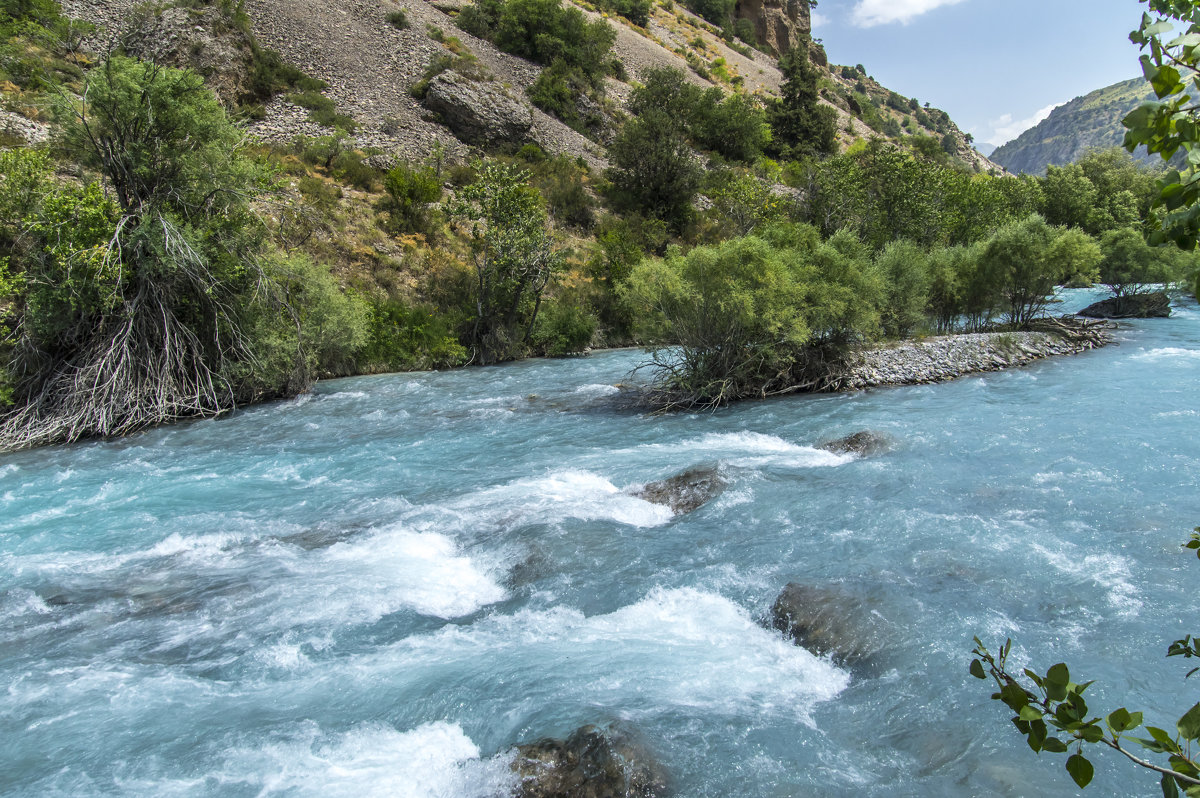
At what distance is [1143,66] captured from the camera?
1.63 m

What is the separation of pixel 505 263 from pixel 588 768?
79.6 ft

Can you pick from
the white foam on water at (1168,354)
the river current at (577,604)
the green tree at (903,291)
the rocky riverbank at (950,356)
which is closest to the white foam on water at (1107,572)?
the river current at (577,604)

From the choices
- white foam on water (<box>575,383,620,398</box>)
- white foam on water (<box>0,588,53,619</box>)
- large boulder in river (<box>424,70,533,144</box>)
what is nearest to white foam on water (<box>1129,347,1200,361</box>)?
white foam on water (<box>575,383,620,398</box>)

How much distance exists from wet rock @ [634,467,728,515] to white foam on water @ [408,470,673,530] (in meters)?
0.21

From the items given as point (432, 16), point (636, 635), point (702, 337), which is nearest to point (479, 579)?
point (636, 635)

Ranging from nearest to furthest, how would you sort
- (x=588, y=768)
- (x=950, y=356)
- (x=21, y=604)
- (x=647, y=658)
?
(x=588, y=768), (x=647, y=658), (x=21, y=604), (x=950, y=356)

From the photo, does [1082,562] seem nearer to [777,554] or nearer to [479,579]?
[777,554]

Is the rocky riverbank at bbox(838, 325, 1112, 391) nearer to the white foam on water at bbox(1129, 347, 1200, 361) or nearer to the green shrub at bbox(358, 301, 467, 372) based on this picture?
the white foam on water at bbox(1129, 347, 1200, 361)

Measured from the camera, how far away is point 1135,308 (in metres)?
32.5

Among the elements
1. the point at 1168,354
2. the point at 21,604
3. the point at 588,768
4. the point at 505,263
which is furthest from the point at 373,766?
the point at 1168,354

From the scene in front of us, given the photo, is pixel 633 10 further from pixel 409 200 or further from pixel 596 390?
pixel 596 390

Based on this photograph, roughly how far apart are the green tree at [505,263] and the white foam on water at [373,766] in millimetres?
23007

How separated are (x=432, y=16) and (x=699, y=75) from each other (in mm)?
29011

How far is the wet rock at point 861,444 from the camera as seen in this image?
43.1ft
